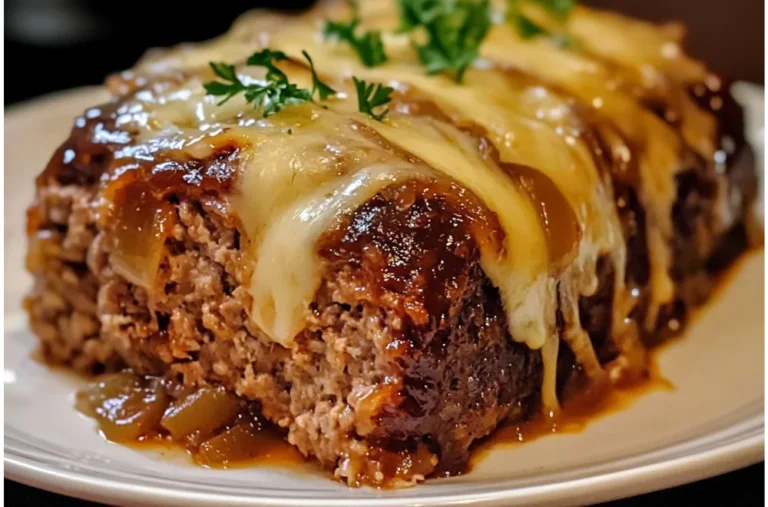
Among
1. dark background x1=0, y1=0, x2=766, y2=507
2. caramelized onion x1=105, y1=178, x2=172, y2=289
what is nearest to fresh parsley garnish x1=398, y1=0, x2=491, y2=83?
caramelized onion x1=105, y1=178, x2=172, y2=289

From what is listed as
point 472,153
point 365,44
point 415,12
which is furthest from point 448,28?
point 472,153

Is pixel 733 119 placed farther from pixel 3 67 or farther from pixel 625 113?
pixel 3 67

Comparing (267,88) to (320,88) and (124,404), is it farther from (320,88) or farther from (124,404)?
(124,404)

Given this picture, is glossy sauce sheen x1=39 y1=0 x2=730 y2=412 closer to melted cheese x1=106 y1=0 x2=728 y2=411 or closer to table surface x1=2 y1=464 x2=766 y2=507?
melted cheese x1=106 y1=0 x2=728 y2=411

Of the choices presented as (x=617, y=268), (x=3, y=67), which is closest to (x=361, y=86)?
(x=617, y=268)

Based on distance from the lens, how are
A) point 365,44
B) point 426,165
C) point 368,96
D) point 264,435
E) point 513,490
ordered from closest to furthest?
1. point 513,490
2. point 426,165
3. point 264,435
4. point 368,96
5. point 365,44

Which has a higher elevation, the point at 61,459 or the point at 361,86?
the point at 361,86

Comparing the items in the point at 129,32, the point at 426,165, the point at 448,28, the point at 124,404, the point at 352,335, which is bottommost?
the point at 129,32
